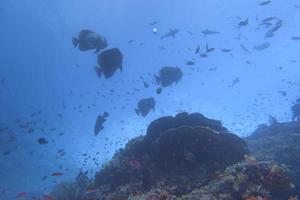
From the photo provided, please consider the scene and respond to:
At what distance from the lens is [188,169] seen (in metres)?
11.3

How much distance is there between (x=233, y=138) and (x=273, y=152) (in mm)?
4620

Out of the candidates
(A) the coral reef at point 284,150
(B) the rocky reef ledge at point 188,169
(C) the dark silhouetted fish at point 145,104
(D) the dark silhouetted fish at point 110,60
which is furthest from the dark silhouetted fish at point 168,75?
(A) the coral reef at point 284,150

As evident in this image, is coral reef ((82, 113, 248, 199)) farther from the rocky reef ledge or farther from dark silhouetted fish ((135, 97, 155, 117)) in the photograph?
dark silhouetted fish ((135, 97, 155, 117))

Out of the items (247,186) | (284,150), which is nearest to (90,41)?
(247,186)

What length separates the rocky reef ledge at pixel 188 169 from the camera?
8.43m

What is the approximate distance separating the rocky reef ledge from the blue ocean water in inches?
314

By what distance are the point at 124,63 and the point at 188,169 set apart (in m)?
19.0

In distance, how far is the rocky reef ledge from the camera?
27.7ft

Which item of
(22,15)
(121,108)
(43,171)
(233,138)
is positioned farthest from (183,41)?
(43,171)

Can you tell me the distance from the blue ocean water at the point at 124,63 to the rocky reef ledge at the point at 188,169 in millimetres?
7982

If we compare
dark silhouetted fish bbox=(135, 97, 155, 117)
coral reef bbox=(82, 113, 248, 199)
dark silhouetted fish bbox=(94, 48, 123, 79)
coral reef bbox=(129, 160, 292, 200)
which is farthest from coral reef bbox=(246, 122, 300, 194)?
dark silhouetted fish bbox=(94, 48, 123, 79)

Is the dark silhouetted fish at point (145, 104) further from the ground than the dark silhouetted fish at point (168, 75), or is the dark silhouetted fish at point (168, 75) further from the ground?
the dark silhouetted fish at point (168, 75)

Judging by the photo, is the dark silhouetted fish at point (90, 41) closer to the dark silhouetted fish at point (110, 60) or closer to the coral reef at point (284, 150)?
the dark silhouetted fish at point (110, 60)

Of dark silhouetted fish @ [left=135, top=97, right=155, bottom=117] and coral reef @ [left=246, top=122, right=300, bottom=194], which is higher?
dark silhouetted fish @ [left=135, top=97, right=155, bottom=117]
